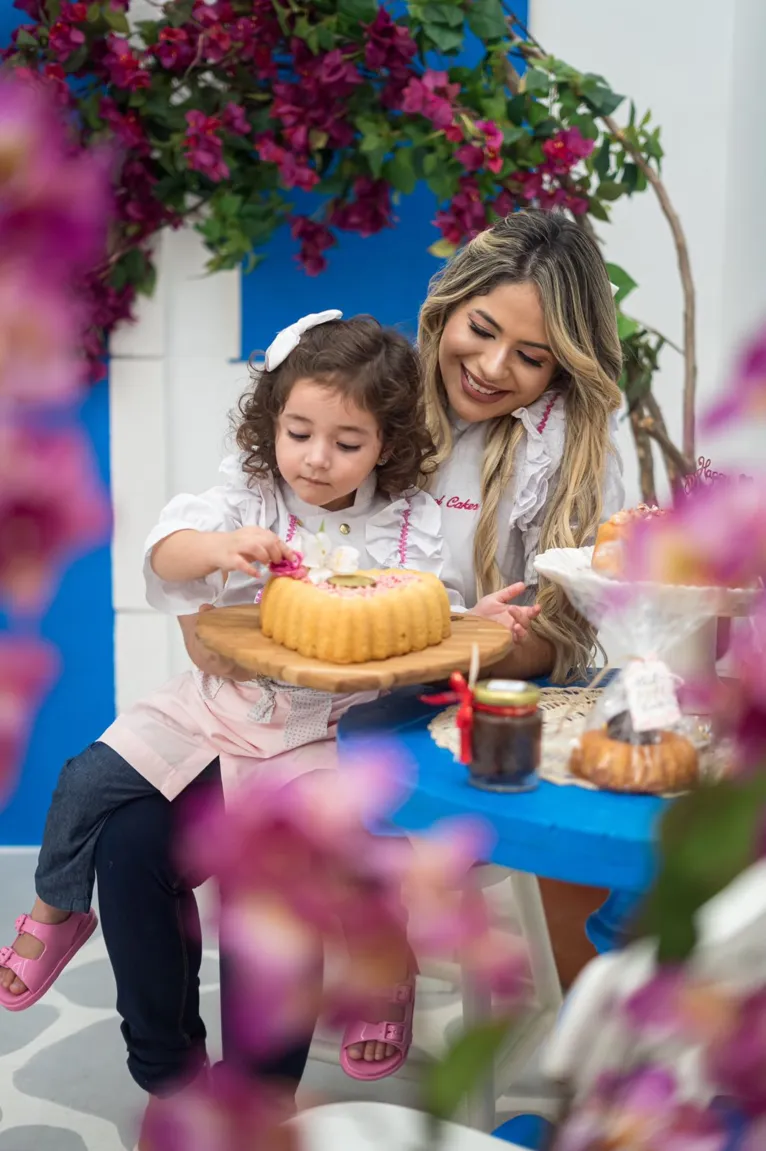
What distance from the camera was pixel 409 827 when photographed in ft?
4.06

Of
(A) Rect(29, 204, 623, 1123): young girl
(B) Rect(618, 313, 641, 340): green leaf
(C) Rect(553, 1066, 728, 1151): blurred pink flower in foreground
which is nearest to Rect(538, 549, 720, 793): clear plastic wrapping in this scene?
(A) Rect(29, 204, 623, 1123): young girl

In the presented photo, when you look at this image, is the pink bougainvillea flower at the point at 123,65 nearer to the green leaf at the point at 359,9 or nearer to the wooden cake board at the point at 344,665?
the green leaf at the point at 359,9

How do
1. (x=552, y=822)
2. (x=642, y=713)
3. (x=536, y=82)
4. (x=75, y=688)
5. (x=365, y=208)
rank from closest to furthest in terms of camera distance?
1. (x=552, y=822)
2. (x=642, y=713)
3. (x=536, y=82)
4. (x=365, y=208)
5. (x=75, y=688)

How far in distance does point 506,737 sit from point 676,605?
223mm

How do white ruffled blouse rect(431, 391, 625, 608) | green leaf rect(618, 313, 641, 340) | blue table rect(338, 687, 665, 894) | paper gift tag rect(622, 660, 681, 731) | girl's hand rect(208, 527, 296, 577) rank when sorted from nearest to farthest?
blue table rect(338, 687, 665, 894)
paper gift tag rect(622, 660, 681, 731)
girl's hand rect(208, 527, 296, 577)
white ruffled blouse rect(431, 391, 625, 608)
green leaf rect(618, 313, 641, 340)

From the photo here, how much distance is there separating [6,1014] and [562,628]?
1.42m

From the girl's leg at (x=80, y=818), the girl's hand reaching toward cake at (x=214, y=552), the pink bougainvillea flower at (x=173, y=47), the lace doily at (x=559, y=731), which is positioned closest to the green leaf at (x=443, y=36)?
the pink bougainvillea flower at (x=173, y=47)

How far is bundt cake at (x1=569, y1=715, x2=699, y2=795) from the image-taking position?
1234 mm

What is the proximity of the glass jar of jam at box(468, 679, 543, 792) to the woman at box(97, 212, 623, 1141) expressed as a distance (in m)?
0.59

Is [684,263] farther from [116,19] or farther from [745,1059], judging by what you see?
[745,1059]

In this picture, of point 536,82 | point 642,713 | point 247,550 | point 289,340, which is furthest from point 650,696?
point 536,82

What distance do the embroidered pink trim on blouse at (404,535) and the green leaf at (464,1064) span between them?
1.68m

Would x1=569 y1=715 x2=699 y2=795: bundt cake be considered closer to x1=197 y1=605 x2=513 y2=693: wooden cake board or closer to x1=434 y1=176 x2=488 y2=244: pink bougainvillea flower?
x1=197 y1=605 x2=513 y2=693: wooden cake board

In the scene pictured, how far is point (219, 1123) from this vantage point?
10.5 inches
